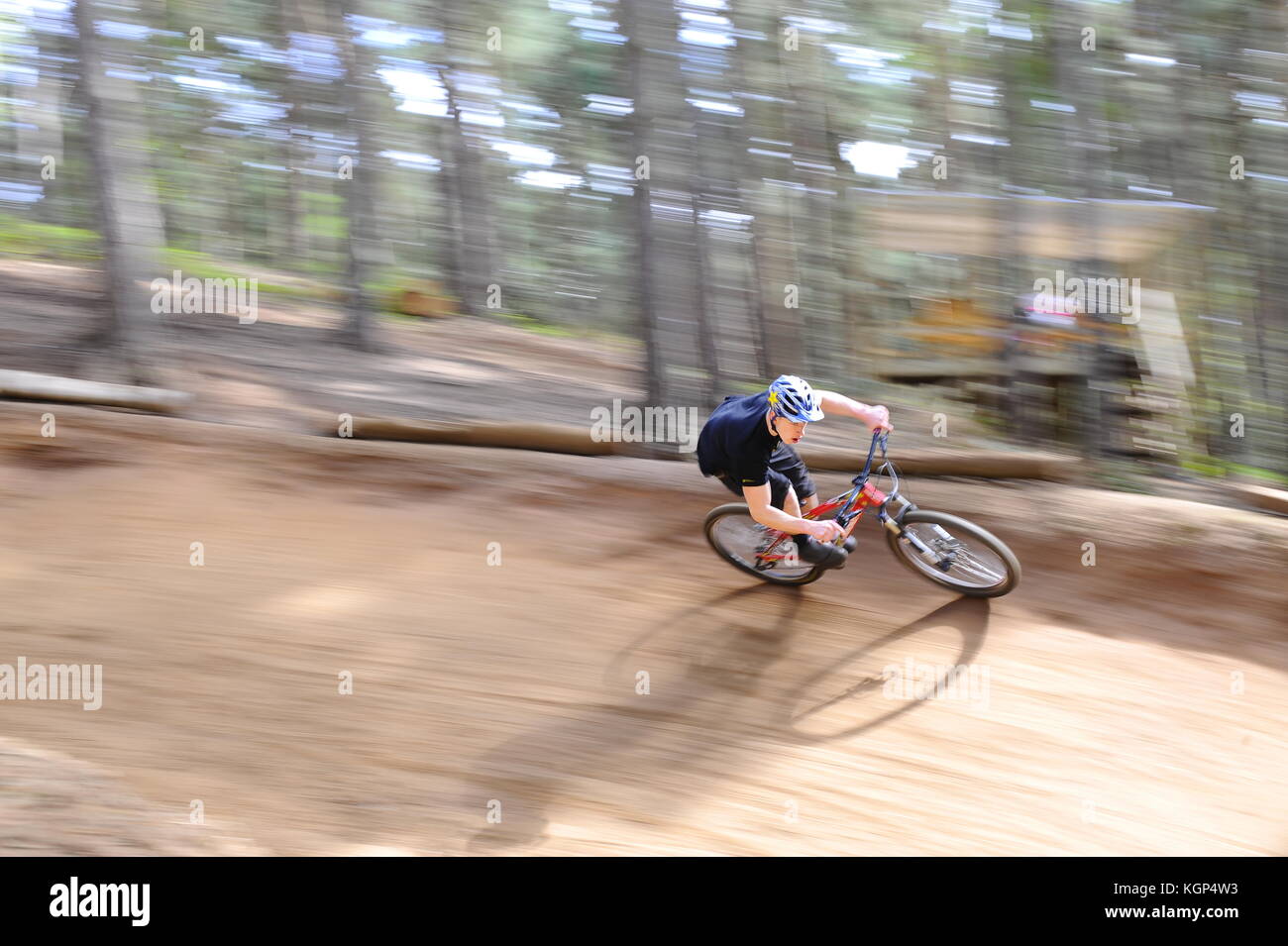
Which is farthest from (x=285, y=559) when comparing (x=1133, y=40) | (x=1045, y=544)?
(x=1133, y=40)

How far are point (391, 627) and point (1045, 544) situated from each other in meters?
5.33

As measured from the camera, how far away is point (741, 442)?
550cm

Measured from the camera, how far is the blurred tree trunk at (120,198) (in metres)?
8.54

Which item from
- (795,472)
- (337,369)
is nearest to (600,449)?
(795,472)

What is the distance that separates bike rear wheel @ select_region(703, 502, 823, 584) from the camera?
21.1 feet

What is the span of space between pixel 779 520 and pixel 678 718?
4.56 feet

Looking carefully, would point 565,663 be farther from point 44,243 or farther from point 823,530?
point 44,243

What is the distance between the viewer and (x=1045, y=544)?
737cm

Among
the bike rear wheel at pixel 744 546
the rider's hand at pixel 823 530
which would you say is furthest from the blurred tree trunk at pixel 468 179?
the rider's hand at pixel 823 530

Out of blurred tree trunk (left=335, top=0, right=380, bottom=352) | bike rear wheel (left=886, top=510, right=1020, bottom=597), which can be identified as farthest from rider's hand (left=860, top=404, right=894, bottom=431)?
blurred tree trunk (left=335, top=0, right=380, bottom=352)

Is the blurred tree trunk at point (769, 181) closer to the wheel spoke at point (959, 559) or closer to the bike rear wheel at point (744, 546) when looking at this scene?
the bike rear wheel at point (744, 546)

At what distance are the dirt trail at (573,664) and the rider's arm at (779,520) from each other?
0.96 m
